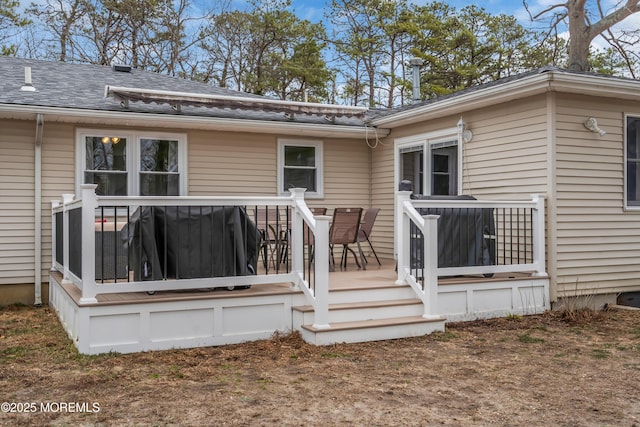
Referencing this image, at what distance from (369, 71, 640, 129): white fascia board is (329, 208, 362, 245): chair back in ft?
6.26

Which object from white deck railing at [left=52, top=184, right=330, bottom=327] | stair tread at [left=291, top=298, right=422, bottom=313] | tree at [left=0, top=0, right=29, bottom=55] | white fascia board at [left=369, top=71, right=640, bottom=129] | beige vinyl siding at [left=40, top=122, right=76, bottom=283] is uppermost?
tree at [left=0, top=0, right=29, bottom=55]

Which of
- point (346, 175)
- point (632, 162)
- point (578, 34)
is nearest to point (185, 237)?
point (346, 175)

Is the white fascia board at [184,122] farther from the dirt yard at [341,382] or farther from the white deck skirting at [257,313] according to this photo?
the dirt yard at [341,382]

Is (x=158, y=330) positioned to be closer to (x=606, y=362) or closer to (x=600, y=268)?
(x=606, y=362)

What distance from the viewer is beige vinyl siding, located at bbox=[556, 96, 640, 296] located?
655 centimetres

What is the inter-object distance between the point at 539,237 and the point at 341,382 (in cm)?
352

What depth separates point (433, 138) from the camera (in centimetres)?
818

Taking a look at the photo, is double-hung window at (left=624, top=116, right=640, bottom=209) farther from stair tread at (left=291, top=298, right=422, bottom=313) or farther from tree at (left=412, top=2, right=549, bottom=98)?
tree at (left=412, top=2, right=549, bottom=98)

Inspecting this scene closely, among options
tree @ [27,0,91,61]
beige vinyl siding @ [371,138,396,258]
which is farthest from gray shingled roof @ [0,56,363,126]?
tree @ [27,0,91,61]

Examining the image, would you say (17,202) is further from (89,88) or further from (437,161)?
(437,161)

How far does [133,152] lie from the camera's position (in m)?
7.88

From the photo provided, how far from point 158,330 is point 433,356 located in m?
2.36

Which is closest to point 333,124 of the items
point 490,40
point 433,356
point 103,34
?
point 433,356

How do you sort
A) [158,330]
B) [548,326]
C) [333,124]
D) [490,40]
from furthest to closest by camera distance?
[490,40] → [333,124] → [548,326] → [158,330]
